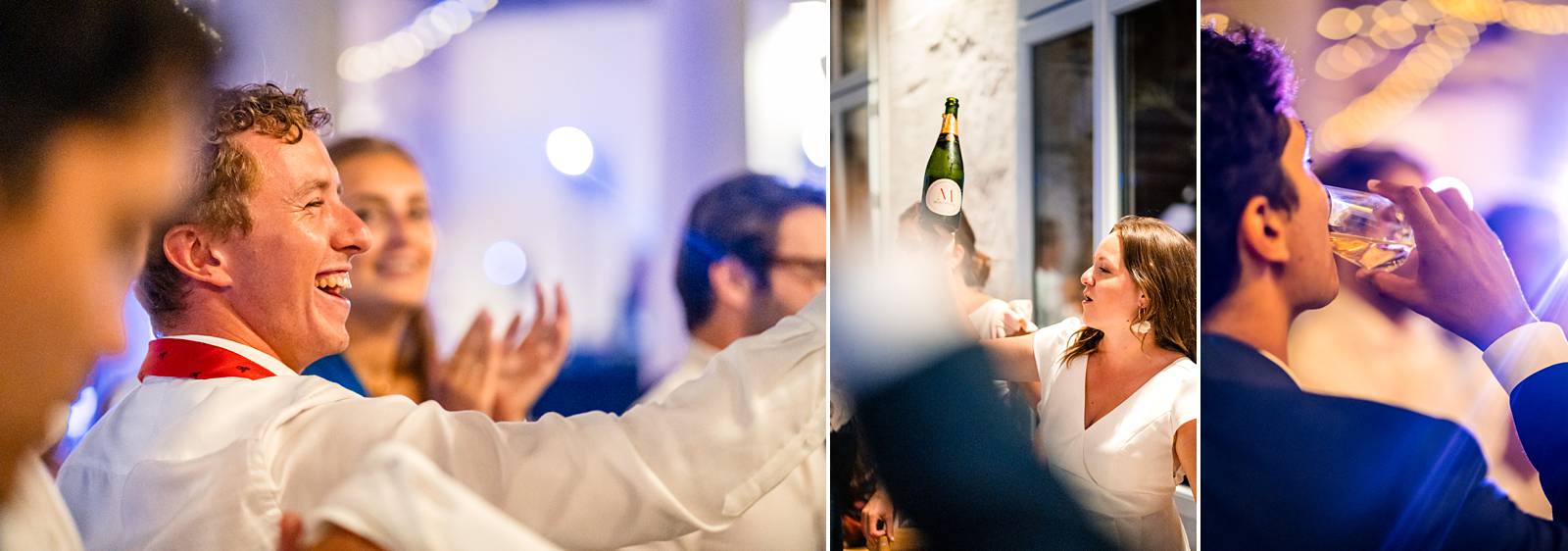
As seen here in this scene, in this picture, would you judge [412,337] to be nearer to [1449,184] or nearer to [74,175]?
[74,175]

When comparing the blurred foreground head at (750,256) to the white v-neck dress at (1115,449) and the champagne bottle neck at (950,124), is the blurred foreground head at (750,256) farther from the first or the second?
the white v-neck dress at (1115,449)

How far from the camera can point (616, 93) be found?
8.95 ft

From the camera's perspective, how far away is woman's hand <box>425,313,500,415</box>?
266cm

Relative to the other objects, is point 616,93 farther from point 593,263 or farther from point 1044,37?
point 1044,37

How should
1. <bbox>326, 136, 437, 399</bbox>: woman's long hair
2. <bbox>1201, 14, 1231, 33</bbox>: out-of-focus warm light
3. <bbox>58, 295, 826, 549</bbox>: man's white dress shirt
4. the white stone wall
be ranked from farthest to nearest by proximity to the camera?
<bbox>1201, 14, 1231, 33</bbox>: out-of-focus warm light, the white stone wall, <bbox>326, 136, 437, 399</bbox>: woman's long hair, <bbox>58, 295, 826, 549</bbox>: man's white dress shirt

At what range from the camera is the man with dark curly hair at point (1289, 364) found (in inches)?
114

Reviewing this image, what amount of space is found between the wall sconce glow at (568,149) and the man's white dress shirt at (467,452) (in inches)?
22.3

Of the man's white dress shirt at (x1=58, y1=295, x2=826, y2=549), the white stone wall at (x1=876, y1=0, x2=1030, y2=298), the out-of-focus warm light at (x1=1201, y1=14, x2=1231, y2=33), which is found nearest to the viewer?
the man's white dress shirt at (x1=58, y1=295, x2=826, y2=549)

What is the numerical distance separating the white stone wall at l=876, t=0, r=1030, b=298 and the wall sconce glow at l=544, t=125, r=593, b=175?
27.9 inches

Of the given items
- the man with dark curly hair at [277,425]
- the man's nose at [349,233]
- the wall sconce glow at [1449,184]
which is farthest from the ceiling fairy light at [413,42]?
the wall sconce glow at [1449,184]

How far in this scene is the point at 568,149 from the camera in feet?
8.93

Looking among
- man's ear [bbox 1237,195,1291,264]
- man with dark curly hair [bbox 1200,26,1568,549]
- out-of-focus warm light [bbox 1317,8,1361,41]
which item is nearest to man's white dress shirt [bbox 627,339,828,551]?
man with dark curly hair [bbox 1200,26,1568,549]

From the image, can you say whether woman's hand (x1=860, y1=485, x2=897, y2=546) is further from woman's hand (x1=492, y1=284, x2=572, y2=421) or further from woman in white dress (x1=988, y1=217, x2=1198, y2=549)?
woman's hand (x1=492, y1=284, x2=572, y2=421)

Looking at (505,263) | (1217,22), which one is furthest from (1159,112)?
(505,263)
